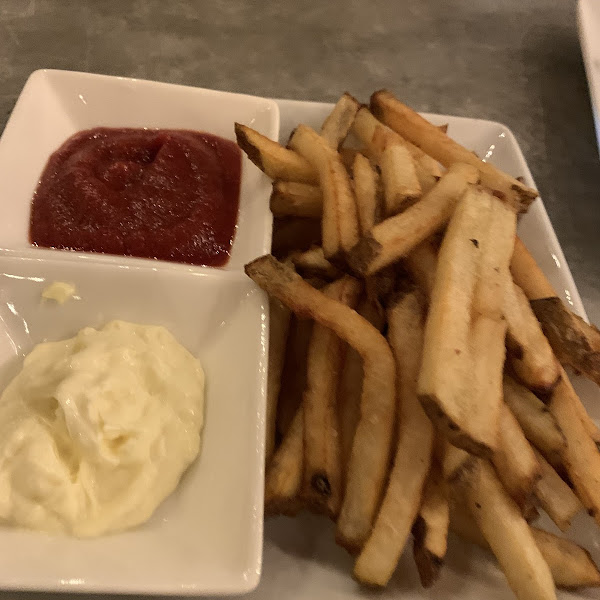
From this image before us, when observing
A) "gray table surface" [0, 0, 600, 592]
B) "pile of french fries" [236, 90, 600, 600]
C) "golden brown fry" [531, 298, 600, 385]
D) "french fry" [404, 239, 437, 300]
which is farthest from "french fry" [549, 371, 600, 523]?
"gray table surface" [0, 0, 600, 592]

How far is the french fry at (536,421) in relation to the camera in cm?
142

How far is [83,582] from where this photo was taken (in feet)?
3.66

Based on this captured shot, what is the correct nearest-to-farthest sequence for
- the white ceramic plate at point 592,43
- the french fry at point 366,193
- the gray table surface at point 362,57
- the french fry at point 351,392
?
the french fry at point 351,392, the french fry at point 366,193, the white ceramic plate at point 592,43, the gray table surface at point 362,57

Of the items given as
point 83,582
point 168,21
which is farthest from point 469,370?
point 168,21

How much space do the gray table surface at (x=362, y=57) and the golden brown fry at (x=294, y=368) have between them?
1450mm

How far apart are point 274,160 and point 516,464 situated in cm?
118

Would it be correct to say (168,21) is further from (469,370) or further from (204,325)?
(469,370)

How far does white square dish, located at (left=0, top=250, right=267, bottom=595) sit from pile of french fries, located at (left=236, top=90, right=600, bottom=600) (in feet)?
0.38

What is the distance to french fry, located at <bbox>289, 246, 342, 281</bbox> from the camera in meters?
1.69

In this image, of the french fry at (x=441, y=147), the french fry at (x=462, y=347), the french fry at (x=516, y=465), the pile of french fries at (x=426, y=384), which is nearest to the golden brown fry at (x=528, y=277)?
the pile of french fries at (x=426, y=384)

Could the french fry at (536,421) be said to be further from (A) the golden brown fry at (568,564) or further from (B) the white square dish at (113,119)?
(B) the white square dish at (113,119)

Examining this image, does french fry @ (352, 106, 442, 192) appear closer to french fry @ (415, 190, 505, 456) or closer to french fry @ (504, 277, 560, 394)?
french fry @ (415, 190, 505, 456)

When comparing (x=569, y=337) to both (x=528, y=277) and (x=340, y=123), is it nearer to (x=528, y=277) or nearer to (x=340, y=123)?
(x=528, y=277)

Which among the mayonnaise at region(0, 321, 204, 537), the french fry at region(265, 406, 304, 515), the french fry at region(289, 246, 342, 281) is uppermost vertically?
the french fry at region(289, 246, 342, 281)
